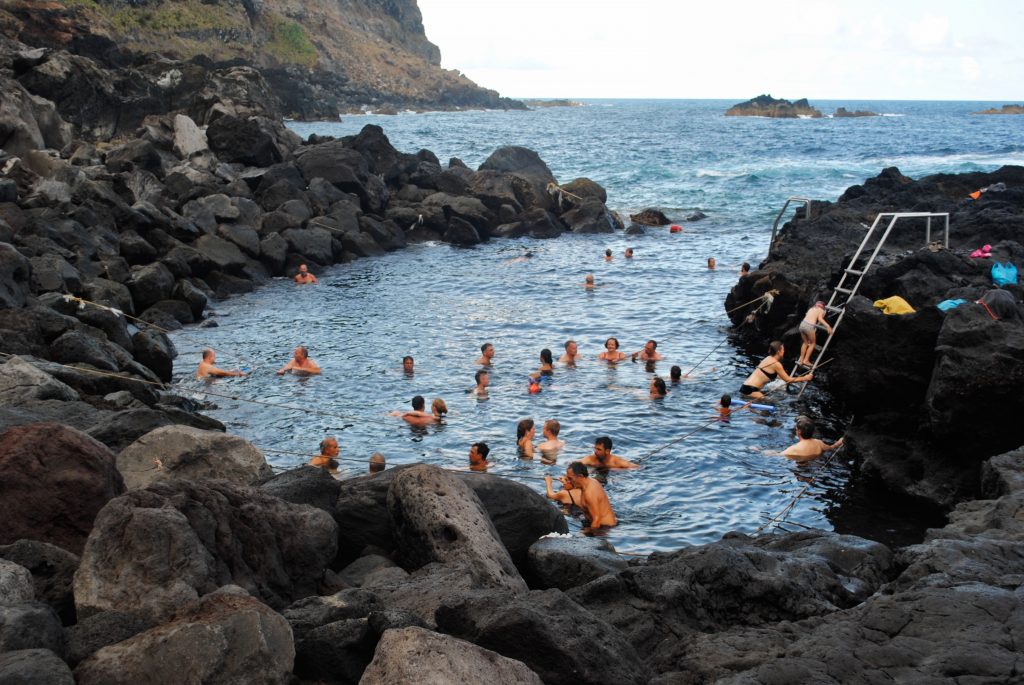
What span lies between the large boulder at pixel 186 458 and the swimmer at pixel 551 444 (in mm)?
5745

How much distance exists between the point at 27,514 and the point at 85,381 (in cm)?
671

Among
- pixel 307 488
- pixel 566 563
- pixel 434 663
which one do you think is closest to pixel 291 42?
pixel 307 488

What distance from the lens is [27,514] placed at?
6.65 metres

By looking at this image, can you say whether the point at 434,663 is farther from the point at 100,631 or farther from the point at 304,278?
the point at 304,278

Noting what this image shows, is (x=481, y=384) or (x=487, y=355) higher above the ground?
(x=487, y=355)

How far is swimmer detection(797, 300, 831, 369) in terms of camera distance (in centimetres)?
1653

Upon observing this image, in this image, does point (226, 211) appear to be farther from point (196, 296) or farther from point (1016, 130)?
point (1016, 130)

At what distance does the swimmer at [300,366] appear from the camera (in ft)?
58.7

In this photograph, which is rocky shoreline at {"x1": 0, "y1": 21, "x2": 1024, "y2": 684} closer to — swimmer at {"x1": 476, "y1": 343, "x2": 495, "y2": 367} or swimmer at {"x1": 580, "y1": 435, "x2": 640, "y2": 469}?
swimmer at {"x1": 580, "y1": 435, "x2": 640, "y2": 469}

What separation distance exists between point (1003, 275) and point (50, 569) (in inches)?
563

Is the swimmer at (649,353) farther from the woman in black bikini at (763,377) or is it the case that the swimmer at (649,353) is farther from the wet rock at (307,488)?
the wet rock at (307,488)

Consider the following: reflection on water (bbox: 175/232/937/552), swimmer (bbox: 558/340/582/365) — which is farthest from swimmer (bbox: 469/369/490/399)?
swimmer (bbox: 558/340/582/365)

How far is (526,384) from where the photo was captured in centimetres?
1770

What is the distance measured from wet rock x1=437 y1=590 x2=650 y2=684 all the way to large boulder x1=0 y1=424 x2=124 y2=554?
3.07 meters
